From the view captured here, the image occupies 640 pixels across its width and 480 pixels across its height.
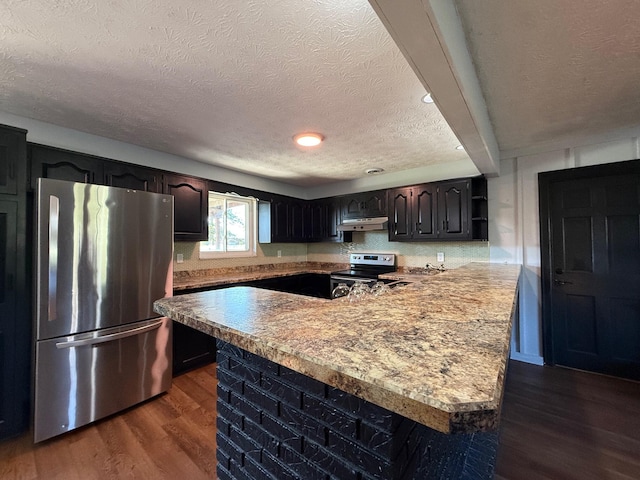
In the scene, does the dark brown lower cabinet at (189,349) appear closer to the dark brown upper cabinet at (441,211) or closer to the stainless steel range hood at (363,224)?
the stainless steel range hood at (363,224)

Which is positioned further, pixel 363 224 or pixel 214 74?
pixel 363 224

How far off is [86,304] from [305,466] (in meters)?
2.07

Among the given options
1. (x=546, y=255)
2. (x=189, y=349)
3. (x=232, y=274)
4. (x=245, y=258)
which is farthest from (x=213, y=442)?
(x=546, y=255)

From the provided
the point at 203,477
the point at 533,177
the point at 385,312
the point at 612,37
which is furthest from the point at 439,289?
the point at 533,177

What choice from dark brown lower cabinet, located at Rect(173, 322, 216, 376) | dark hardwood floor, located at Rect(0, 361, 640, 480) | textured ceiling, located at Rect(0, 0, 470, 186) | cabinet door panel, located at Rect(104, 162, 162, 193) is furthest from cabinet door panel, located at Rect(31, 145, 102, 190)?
dark hardwood floor, located at Rect(0, 361, 640, 480)

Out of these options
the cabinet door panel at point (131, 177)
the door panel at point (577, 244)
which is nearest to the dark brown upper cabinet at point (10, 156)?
the cabinet door panel at point (131, 177)

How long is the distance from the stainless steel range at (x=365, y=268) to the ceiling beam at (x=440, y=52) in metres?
2.27

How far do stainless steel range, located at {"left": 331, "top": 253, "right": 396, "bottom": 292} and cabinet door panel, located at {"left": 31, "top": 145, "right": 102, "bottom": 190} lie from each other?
2828 mm

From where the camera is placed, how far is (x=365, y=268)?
14.3 feet

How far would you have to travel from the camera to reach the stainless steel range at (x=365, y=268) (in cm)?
376

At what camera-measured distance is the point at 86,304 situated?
2062 millimetres

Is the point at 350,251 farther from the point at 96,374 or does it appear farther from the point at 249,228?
the point at 96,374

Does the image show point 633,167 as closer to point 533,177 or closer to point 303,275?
point 533,177

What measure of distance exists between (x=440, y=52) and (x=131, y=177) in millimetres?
2717
